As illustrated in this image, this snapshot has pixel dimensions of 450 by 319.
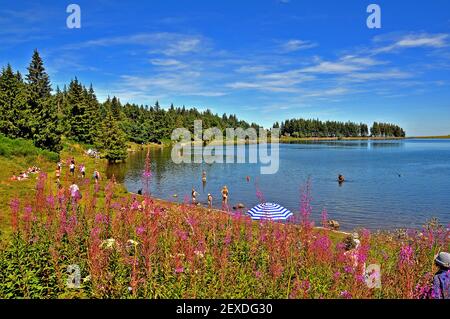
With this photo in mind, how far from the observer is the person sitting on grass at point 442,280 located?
5.74m

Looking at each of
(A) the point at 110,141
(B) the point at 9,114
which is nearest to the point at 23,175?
(B) the point at 9,114

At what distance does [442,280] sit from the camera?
6051mm

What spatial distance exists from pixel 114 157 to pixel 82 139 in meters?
7.59

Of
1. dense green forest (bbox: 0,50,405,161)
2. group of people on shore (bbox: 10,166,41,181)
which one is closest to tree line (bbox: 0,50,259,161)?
Result: dense green forest (bbox: 0,50,405,161)

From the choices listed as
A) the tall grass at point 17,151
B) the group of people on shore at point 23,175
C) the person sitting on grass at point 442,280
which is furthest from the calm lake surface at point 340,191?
the person sitting on grass at point 442,280

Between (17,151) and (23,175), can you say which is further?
(17,151)

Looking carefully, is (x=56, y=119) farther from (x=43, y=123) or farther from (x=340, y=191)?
(x=340, y=191)

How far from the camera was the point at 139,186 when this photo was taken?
47656 millimetres

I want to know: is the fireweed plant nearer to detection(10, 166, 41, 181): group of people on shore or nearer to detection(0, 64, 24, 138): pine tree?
detection(10, 166, 41, 181): group of people on shore

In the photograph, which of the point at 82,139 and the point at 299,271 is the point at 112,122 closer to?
the point at 82,139

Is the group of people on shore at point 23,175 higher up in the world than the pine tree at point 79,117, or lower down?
lower down

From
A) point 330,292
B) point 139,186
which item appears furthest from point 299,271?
point 139,186

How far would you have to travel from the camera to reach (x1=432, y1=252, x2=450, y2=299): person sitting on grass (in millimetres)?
5742

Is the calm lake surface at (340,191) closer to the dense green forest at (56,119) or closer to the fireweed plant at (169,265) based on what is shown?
the dense green forest at (56,119)
